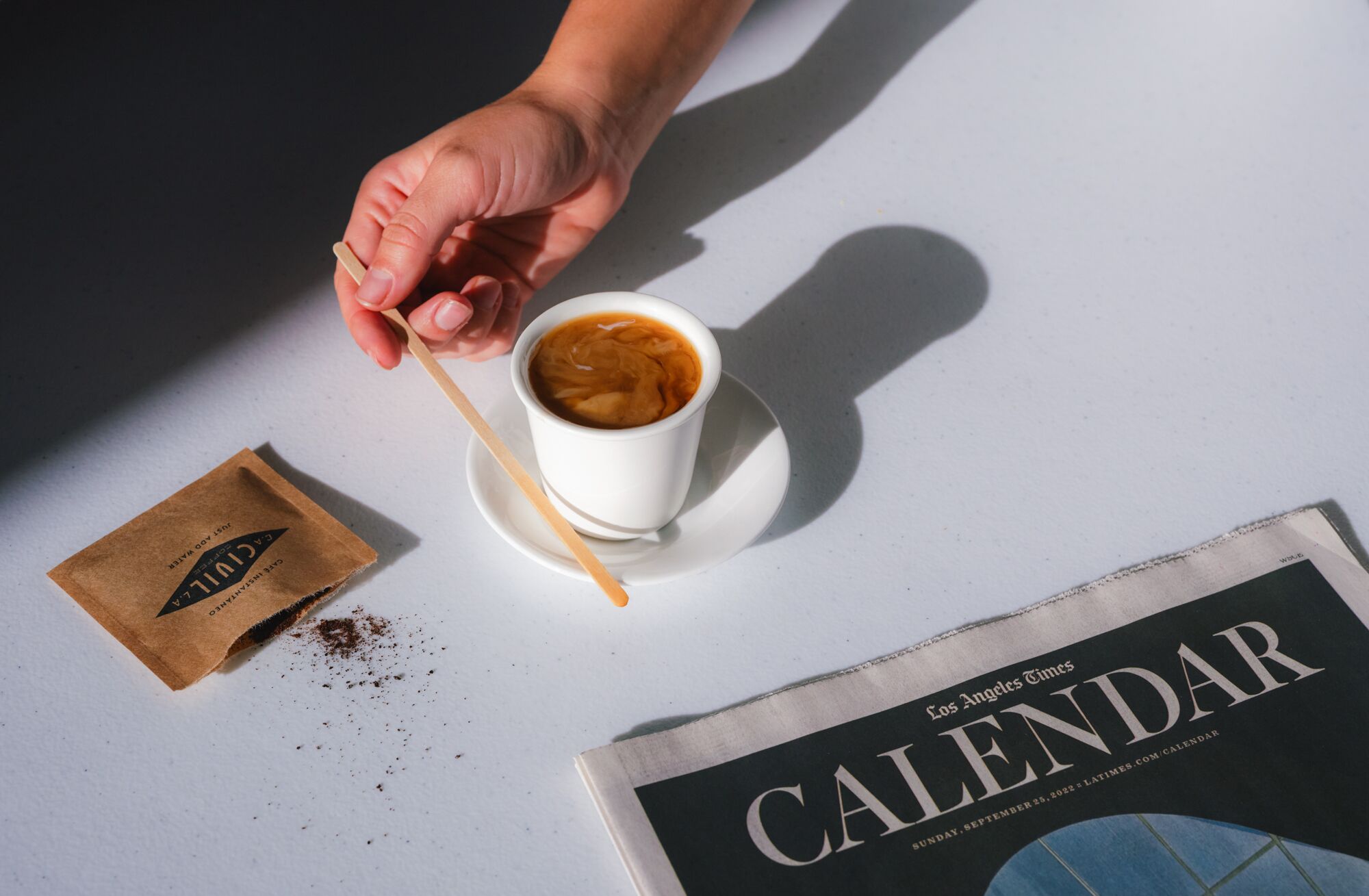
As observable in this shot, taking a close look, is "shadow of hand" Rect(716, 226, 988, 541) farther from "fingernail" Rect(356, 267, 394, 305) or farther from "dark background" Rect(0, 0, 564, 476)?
"dark background" Rect(0, 0, 564, 476)

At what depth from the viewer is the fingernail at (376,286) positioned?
2.29ft

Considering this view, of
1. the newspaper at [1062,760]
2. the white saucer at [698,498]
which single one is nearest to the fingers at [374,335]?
the white saucer at [698,498]

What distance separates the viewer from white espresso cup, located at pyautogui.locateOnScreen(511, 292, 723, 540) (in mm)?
571

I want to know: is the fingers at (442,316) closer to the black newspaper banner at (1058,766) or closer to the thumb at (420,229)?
the thumb at (420,229)

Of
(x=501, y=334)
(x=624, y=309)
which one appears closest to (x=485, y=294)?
(x=501, y=334)

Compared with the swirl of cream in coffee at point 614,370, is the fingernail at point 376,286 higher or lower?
higher

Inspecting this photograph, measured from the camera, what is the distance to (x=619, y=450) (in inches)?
22.4

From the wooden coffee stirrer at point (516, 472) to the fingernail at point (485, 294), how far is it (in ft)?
Answer: 0.23

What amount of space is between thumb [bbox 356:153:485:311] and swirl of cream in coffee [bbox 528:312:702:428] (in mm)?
153

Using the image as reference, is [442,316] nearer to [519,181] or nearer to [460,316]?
[460,316]

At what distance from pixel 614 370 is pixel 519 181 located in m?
0.25

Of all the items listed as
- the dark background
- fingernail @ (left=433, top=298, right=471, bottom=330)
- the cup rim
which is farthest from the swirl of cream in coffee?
the dark background

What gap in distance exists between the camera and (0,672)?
618 mm

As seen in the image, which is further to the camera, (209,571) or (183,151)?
(183,151)
